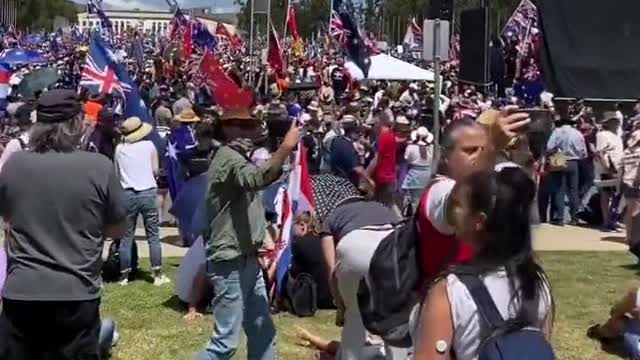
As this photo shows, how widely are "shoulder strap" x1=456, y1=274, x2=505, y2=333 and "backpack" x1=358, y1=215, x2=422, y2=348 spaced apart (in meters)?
0.89

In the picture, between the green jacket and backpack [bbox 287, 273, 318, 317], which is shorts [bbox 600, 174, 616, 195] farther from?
the green jacket

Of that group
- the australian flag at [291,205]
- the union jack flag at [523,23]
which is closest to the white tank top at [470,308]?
the australian flag at [291,205]

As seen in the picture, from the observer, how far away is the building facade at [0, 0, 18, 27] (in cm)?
8900

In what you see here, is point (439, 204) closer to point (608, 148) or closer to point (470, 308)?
point (470, 308)

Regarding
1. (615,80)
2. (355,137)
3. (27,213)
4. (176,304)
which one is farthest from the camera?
(615,80)

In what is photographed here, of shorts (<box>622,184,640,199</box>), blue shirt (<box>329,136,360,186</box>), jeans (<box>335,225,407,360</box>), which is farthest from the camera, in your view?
shorts (<box>622,184,640,199</box>)

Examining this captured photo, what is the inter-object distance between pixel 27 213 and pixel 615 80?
26.4 m

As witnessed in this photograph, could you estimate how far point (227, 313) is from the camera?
602cm

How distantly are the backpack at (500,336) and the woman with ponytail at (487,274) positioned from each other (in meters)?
0.01

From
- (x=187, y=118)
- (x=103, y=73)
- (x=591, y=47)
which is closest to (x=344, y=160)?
(x=187, y=118)

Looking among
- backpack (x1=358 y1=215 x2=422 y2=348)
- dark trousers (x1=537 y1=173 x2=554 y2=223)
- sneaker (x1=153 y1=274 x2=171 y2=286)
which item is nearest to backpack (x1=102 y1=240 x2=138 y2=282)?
sneaker (x1=153 y1=274 x2=171 y2=286)

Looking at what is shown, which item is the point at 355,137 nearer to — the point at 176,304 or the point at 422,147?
the point at 422,147

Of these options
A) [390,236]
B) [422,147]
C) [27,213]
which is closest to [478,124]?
[390,236]

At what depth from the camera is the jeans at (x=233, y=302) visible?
603 centimetres
